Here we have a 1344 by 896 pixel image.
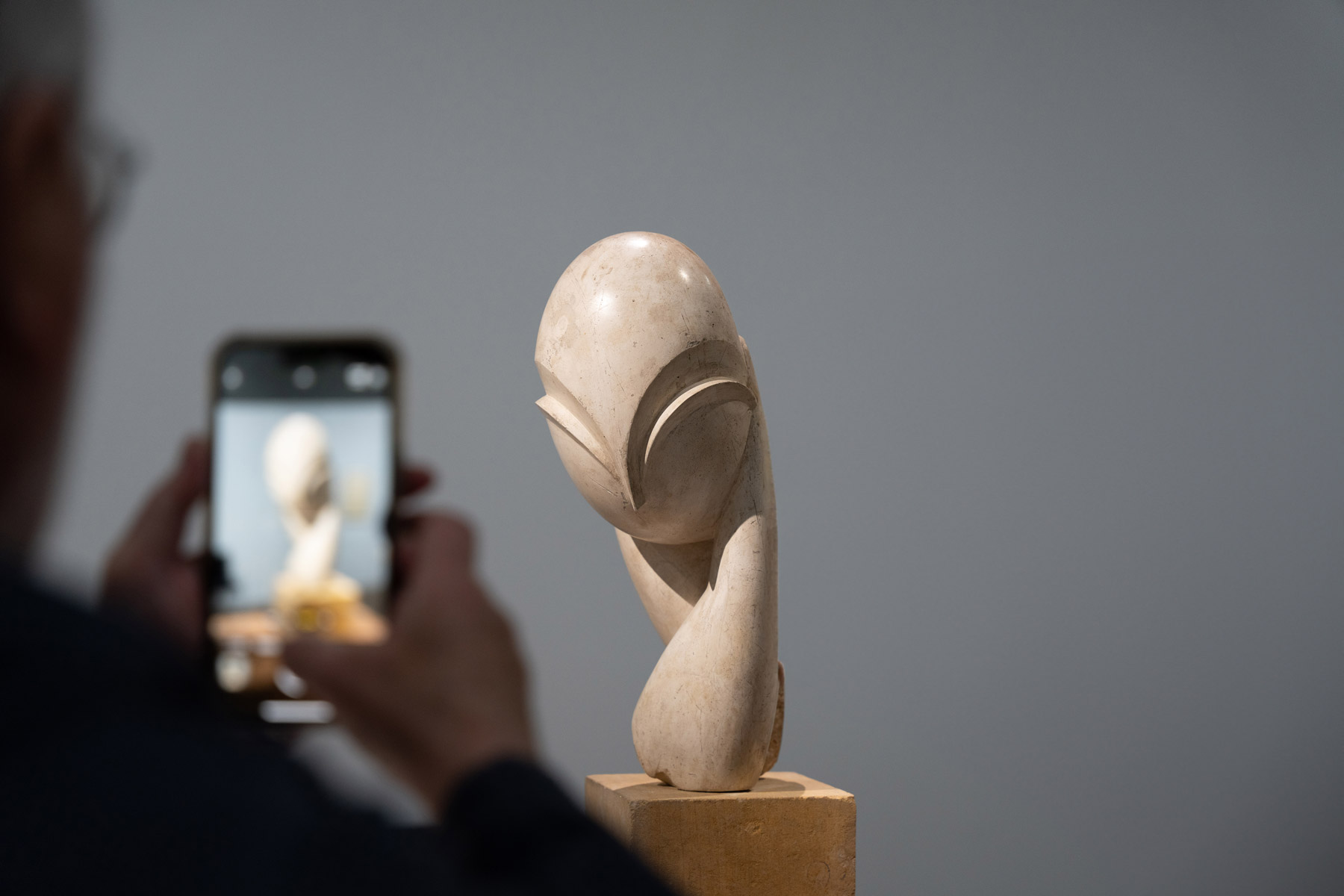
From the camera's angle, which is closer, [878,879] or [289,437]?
[289,437]

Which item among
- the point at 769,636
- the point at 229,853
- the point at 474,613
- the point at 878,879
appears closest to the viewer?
the point at 229,853

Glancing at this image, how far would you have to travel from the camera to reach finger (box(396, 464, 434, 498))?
0.41 m

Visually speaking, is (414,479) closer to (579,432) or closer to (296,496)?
(296,496)

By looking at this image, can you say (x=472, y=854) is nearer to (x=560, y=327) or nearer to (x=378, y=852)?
(x=378, y=852)

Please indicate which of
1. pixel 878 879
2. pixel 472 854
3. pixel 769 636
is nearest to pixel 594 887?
pixel 472 854

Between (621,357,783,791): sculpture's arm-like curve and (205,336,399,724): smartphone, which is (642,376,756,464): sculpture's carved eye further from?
(205,336,399,724): smartphone

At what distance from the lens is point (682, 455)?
162cm

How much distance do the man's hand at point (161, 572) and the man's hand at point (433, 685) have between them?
6cm

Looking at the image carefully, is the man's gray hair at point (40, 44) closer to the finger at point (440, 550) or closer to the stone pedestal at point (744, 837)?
the finger at point (440, 550)

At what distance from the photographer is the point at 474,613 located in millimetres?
365

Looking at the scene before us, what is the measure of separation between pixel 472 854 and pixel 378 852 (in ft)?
0.16

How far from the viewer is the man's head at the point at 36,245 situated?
0.29 m

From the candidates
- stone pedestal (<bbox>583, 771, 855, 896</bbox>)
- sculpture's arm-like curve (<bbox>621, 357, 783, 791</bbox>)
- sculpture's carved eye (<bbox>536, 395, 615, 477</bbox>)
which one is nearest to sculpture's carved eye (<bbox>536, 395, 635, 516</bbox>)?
sculpture's carved eye (<bbox>536, 395, 615, 477</bbox>)

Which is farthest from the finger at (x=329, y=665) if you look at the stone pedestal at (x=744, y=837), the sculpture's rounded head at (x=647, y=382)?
the stone pedestal at (x=744, y=837)
